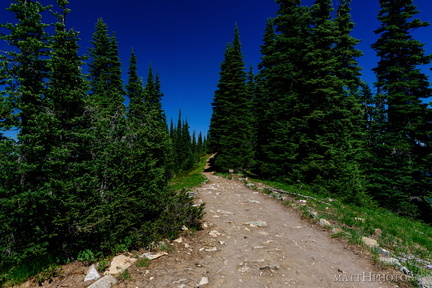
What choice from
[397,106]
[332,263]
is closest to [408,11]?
[397,106]

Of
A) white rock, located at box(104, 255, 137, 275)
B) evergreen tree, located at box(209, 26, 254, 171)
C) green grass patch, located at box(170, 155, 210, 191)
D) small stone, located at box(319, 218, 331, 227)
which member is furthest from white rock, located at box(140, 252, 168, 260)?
evergreen tree, located at box(209, 26, 254, 171)

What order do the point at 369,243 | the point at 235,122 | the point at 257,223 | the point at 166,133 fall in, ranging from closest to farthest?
the point at 369,243 → the point at 257,223 → the point at 166,133 → the point at 235,122

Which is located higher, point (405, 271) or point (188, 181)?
point (188, 181)

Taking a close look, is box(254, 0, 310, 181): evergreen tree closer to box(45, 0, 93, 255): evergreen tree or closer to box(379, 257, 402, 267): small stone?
box(379, 257, 402, 267): small stone

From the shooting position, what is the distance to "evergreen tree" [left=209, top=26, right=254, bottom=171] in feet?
76.5

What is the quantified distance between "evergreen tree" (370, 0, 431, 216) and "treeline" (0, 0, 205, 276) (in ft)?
65.7

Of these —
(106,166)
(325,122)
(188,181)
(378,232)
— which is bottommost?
(378,232)

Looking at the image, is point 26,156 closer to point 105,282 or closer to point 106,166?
point 106,166

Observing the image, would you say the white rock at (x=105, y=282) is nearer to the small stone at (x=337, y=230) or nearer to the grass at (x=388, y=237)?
the grass at (x=388, y=237)

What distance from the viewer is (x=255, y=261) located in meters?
5.20

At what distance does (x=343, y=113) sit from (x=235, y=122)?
37.6 ft

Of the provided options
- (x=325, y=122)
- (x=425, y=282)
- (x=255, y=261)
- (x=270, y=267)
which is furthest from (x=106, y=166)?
(x=325, y=122)

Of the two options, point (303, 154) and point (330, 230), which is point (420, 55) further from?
point (330, 230)

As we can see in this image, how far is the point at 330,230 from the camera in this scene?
7691mm
